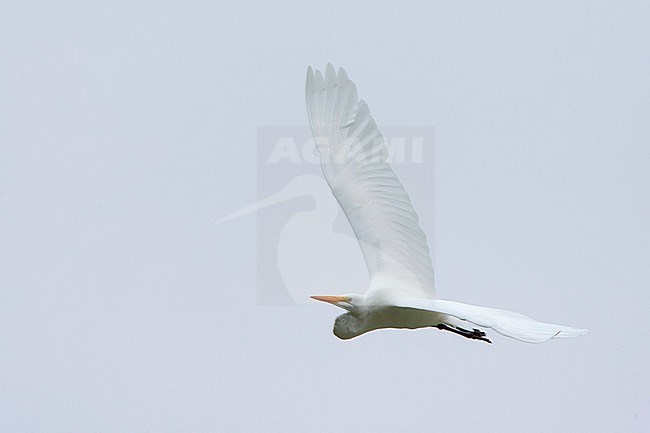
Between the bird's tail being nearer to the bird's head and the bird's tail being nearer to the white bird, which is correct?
the bird's head

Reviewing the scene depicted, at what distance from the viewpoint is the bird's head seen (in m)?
17.7

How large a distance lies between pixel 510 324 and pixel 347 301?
4.48 metres

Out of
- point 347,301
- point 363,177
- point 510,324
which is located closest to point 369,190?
point 363,177

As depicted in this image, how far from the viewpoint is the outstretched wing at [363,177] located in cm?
1917

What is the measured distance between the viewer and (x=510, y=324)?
13461mm

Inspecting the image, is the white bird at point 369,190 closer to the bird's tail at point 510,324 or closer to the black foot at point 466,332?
the black foot at point 466,332

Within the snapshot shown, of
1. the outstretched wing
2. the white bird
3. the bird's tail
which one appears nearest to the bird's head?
Answer: the white bird

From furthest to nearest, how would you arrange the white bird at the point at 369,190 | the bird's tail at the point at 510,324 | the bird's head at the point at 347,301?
the white bird at the point at 369,190 < the bird's head at the point at 347,301 < the bird's tail at the point at 510,324

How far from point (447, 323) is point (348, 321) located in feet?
4.19

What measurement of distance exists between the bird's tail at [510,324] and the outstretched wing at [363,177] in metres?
4.10

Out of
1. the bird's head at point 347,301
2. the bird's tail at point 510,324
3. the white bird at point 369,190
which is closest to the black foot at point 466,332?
the white bird at point 369,190

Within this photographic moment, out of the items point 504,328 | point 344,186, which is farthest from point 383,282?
point 504,328

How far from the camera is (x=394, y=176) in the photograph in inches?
771

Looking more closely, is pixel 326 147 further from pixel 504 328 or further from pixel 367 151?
pixel 504 328
